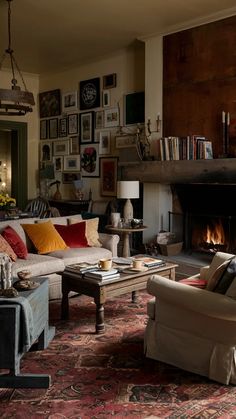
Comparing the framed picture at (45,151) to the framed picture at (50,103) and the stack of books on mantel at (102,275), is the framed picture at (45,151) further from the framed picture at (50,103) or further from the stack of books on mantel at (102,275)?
the stack of books on mantel at (102,275)

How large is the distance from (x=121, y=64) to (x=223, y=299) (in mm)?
4839

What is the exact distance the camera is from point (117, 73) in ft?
21.5

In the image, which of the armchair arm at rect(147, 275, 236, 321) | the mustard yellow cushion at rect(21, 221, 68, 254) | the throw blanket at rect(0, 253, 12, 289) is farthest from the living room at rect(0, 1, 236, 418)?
the mustard yellow cushion at rect(21, 221, 68, 254)

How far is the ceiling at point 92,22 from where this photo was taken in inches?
186

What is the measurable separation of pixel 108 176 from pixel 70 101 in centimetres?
161

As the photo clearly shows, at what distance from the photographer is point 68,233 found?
16.0 ft

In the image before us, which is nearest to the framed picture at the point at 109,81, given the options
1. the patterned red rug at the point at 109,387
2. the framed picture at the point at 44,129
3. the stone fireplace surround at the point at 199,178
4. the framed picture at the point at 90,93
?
the framed picture at the point at 90,93

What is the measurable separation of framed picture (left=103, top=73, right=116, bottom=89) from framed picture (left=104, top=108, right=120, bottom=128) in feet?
1.19

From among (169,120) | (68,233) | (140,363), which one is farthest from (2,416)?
(169,120)

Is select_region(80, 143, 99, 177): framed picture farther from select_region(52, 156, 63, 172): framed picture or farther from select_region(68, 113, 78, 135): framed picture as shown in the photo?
select_region(52, 156, 63, 172): framed picture

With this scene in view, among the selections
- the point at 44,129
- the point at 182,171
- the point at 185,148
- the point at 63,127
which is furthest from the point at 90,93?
the point at 182,171

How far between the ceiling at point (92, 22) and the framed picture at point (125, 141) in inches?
52.1

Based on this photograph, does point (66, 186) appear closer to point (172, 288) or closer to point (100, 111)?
point (100, 111)

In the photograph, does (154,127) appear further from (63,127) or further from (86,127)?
(63,127)
